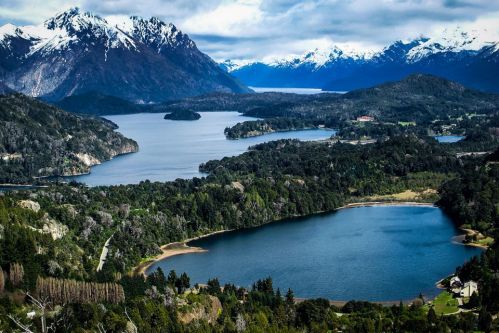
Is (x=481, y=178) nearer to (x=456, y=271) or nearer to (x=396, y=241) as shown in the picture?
(x=396, y=241)

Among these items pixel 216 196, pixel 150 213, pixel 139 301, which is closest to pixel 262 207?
pixel 216 196

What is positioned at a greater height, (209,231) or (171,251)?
(209,231)

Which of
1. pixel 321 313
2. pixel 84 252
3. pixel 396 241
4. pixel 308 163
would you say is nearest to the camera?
pixel 321 313

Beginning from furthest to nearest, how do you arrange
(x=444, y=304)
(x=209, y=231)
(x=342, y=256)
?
(x=209, y=231) < (x=342, y=256) < (x=444, y=304)

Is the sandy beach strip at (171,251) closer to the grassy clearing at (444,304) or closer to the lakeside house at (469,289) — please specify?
the grassy clearing at (444,304)

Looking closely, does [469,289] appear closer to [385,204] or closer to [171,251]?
[171,251]

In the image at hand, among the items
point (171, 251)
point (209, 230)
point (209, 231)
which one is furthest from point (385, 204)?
point (171, 251)

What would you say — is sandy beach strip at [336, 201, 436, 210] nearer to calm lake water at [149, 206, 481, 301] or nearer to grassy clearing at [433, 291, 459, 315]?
calm lake water at [149, 206, 481, 301]
